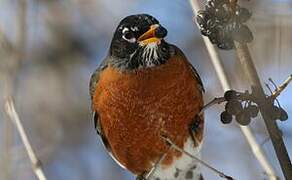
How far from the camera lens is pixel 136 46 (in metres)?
2.54

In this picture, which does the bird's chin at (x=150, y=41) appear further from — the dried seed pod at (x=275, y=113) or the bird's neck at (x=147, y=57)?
the dried seed pod at (x=275, y=113)

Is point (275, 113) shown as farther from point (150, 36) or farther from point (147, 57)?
point (147, 57)

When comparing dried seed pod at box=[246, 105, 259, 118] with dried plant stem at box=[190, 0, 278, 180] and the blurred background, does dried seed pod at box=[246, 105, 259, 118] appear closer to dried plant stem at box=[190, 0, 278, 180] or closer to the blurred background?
dried plant stem at box=[190, 0, 278, 180]

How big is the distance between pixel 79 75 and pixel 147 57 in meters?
2.40

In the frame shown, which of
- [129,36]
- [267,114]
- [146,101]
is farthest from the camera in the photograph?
[146,101]

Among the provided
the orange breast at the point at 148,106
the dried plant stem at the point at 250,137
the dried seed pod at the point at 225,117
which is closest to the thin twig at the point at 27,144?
the orange breast at the point at 148,106

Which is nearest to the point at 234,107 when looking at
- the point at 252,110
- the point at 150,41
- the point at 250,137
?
the point at 252,110

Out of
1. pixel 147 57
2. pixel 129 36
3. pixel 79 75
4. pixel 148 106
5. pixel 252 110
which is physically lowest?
pixel 79 75

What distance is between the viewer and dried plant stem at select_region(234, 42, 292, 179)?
1322mm

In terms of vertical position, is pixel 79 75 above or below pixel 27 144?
below

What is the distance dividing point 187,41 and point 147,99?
1.82m

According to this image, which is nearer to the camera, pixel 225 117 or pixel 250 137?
pixel 225 117

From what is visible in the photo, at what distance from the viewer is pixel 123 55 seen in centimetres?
262

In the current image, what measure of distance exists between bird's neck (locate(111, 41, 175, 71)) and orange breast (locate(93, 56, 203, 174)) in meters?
0.02
